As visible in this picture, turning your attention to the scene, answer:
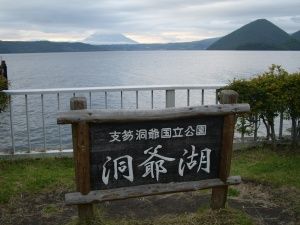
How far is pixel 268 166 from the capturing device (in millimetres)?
7320

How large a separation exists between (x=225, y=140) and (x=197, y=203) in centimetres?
119

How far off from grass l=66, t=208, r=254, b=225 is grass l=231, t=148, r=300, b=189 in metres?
1.53

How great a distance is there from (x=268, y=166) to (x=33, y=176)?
392 centimetres

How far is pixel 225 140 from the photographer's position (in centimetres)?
502

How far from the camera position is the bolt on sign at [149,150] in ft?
14.9

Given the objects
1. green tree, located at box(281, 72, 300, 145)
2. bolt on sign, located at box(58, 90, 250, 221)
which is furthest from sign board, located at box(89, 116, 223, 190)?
green tree, located at box(281, 72, 300, 145)

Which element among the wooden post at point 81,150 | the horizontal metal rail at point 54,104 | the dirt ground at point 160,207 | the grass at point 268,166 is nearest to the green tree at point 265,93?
the horizontal metal rail at point 54,104

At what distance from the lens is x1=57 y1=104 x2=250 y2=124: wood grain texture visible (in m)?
4.40

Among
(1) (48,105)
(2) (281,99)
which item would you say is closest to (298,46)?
(1) (48,105)

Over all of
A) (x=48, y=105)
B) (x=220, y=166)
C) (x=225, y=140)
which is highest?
(x=225, y=140)

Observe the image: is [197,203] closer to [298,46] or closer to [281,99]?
[281,99]

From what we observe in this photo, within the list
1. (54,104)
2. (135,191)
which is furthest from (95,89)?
(54,104)

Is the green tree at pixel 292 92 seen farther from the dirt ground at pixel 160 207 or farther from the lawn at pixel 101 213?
the dirt ground at pixel 160 207

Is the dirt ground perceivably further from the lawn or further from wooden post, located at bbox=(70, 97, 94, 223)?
wooden post, located at bbox=(70, 97, 94, 223)
